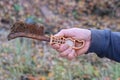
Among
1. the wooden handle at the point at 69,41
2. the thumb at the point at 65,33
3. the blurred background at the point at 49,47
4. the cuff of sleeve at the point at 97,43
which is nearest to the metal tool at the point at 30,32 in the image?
the wooden handle at the point at 69,41

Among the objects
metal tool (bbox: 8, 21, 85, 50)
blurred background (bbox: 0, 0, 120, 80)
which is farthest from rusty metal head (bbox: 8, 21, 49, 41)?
blurred background (bbox: 0, 0, 120, 80)

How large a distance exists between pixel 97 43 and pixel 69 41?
20 cm

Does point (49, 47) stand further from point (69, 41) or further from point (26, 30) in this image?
point (26, 30)

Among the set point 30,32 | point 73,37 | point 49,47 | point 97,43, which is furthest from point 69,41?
point 49,47

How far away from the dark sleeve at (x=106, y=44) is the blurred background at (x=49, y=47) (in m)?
2.16

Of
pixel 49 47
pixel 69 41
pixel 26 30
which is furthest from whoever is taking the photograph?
pixel 49 47

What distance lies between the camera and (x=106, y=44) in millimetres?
2834

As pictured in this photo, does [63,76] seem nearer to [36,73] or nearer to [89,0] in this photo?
[36,73]

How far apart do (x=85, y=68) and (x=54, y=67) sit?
42 cm

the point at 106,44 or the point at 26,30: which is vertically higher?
the point at 26,30

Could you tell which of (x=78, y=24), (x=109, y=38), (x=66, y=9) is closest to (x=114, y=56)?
(x=109, y=38)

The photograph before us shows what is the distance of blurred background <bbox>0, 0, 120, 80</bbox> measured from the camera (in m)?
5.37

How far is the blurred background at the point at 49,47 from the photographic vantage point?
17.6ft

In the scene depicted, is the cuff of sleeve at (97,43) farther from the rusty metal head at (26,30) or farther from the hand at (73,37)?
the rusty metal head at (26,30)
